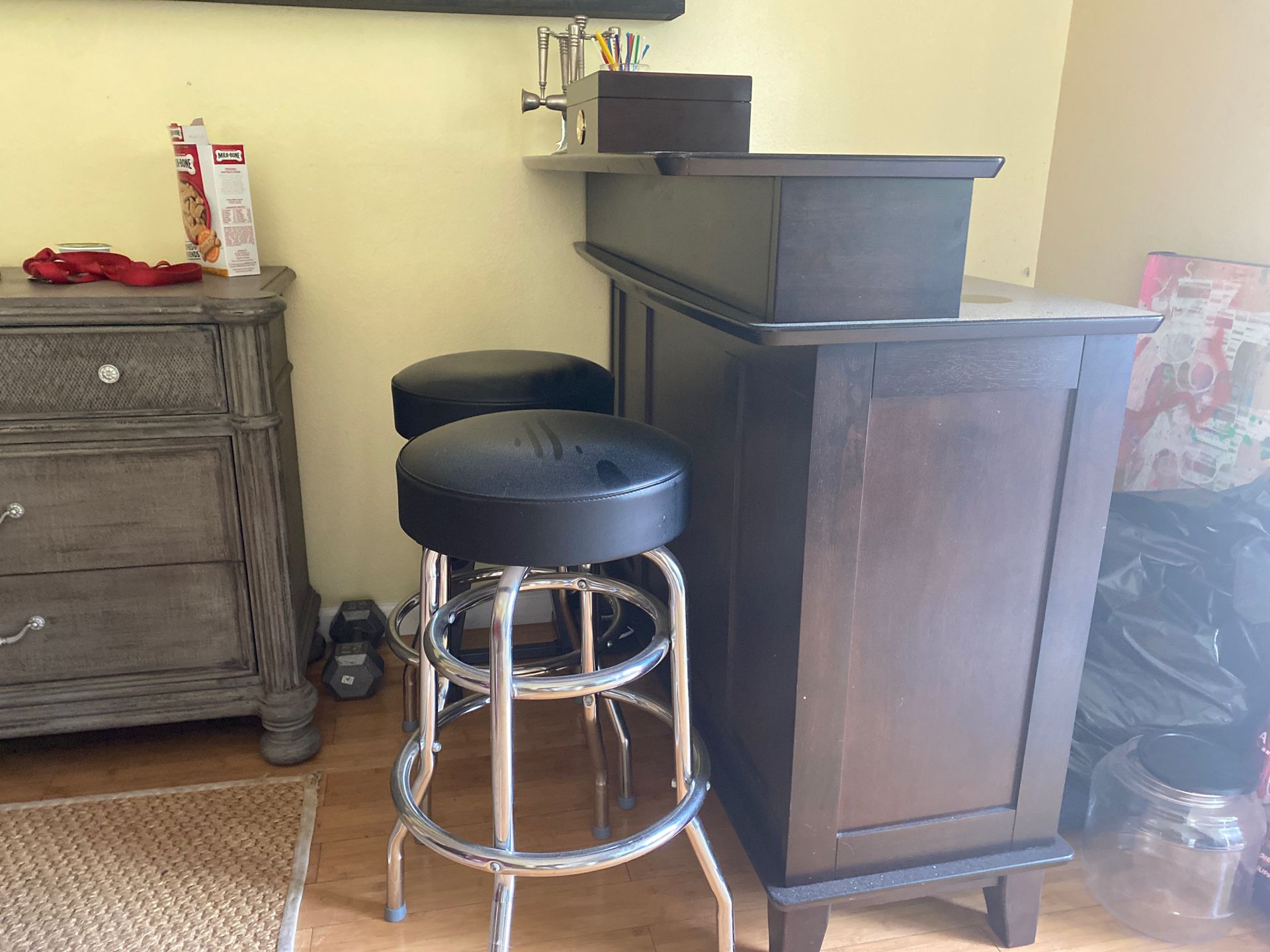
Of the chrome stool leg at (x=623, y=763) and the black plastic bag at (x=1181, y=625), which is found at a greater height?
the black plastic bag at (x=1181, y=625)

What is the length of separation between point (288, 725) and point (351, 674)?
23 cm

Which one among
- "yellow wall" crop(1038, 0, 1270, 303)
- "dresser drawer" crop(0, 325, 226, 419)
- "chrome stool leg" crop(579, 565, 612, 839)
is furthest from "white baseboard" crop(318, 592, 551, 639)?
"yellow wall" crop(1038, 0, 1270, 303)

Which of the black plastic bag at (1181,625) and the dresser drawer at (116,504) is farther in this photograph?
the dresser drawer at (116,504)

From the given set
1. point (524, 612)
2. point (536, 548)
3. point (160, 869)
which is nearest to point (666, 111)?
point (536, 548)

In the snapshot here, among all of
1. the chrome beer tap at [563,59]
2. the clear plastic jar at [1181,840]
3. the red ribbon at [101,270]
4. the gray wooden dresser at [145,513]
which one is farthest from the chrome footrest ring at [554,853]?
the chrome beer tap at [563,59]

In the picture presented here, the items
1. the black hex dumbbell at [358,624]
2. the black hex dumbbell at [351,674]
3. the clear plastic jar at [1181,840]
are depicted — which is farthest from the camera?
the black hex dumbbell at [358,624]

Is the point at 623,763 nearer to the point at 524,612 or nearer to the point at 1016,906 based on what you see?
the point at 1016,906

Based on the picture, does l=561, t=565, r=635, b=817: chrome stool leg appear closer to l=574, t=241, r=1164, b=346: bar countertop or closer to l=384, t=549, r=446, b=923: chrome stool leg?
l=384, t=549, r=446, b=923: chrome stool leg

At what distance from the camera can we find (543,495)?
1.00 meters

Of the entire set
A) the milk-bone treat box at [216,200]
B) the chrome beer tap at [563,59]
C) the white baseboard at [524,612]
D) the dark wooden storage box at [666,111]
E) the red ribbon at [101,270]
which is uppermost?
the chrome beer tap at [563,59]

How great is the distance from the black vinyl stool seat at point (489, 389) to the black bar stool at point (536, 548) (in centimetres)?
28

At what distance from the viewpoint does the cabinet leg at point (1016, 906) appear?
1.36 m

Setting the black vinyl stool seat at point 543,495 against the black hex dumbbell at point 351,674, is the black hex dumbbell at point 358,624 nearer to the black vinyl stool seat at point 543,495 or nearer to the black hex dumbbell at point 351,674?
the black hex dumbbell at point 351,674

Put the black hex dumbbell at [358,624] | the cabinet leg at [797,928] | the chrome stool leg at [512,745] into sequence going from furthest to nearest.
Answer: the black hex dumbbell at [358,624] < the cabinet leg at [797,928] < the chrome stool leg at [512,745]
